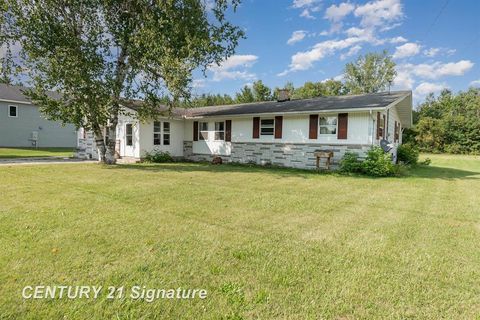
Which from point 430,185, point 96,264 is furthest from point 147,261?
point 430,185

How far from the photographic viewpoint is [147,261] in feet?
10.9

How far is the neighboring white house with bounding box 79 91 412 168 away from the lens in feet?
40.5

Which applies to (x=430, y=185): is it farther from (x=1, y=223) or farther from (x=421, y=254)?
(x=1, y=223)

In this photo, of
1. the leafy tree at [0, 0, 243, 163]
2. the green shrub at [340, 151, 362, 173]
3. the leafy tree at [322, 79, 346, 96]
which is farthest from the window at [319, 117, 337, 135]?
the leafy tree at [322, 79, 346, 96]

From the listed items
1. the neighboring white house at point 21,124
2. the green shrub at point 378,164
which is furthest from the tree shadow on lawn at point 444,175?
the neighboring white house at point 21,124

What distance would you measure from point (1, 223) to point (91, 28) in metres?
9.46

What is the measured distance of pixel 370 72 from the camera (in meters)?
41.1

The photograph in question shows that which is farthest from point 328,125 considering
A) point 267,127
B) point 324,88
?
point 324,88

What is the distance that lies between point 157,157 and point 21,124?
15.8 metres

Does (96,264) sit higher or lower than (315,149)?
lower

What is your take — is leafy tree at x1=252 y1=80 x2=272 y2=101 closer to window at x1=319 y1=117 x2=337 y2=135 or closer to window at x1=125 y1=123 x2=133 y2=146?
window at x1=125 y1=123 x2=133 y2=146

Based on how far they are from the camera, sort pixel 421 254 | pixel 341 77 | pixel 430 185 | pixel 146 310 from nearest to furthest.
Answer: pixel 146 310
pixel 421 254
pixel 430 185
pixel 341 77

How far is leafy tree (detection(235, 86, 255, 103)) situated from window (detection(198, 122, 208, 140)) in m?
22.4

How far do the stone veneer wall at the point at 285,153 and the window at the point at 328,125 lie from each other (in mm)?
642
